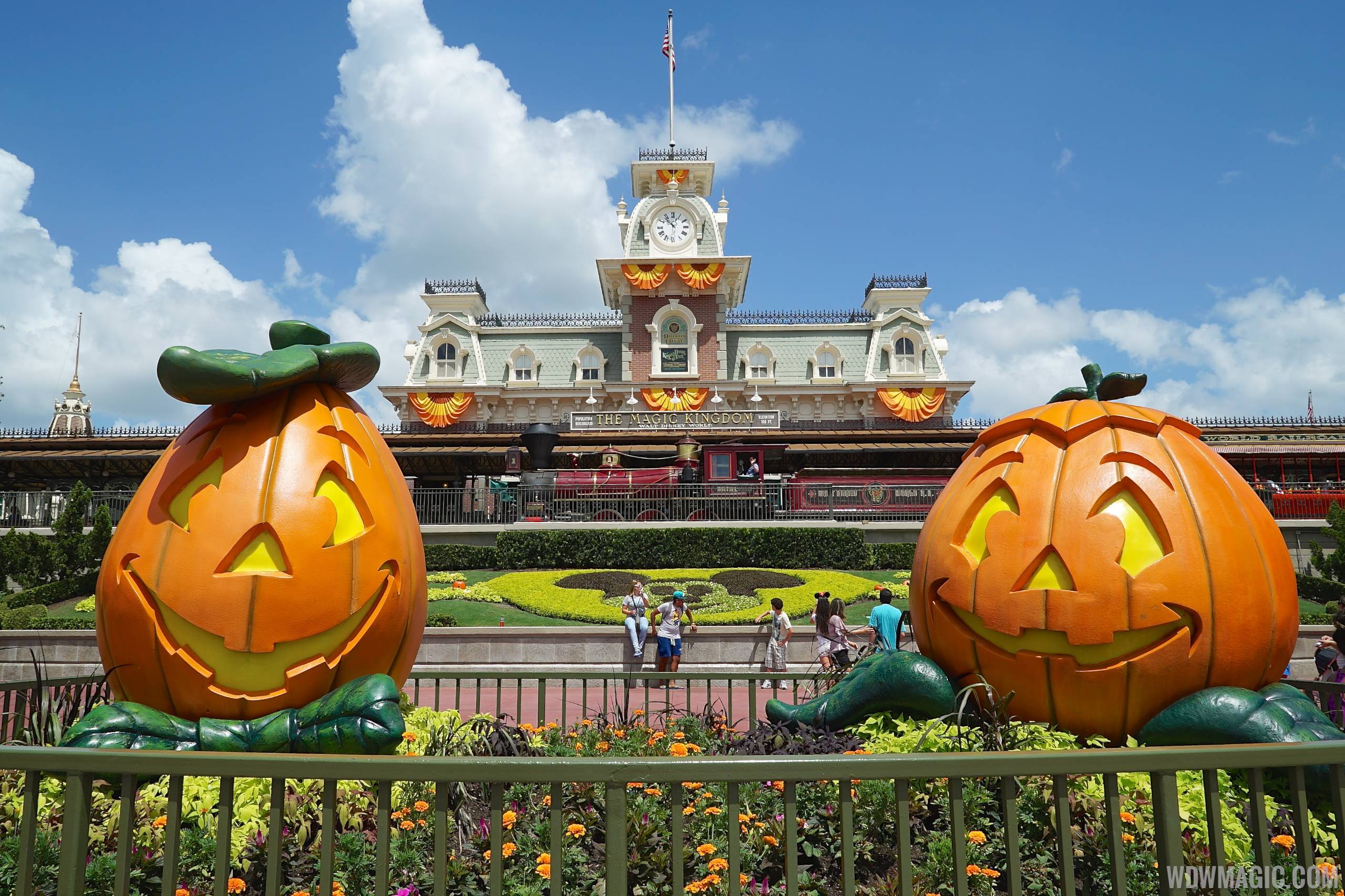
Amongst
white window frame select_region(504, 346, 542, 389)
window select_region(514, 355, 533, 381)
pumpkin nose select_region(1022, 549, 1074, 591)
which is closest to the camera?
pumpkin nose select_region(1022, 549, 1074, 591)

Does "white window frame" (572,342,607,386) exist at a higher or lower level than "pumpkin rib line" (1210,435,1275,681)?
higher

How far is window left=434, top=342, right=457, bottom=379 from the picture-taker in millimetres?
45188

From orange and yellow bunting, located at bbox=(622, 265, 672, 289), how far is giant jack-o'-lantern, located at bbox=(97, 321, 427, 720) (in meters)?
41.0

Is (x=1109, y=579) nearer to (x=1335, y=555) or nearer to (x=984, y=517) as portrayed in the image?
(x=984, y=517)

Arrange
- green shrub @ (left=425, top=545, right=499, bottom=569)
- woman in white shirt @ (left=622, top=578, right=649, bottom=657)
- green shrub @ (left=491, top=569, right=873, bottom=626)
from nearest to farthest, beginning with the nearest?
woman in white shirt @ (left=622, top=578, right=649, bottom=657) < green shrub @ (left=491, top=569, right=873, bottom=626) < green shrub @ (left=425, top=545, right=499, bottom=569)

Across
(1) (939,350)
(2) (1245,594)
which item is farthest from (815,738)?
(1) (939,350)

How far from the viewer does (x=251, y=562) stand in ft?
12.4

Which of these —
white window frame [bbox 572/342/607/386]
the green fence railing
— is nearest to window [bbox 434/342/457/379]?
white window frame [bbox 572/342/607/386]

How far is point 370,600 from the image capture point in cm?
391

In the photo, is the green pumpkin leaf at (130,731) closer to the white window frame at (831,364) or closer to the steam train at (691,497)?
the steam train at (691,497)

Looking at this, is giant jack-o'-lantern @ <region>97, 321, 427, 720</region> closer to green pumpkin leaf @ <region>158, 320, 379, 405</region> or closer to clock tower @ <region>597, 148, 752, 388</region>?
green pumpkin leaf @ <region>158, 320, 379, 405</region>

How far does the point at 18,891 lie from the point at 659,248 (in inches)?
1741

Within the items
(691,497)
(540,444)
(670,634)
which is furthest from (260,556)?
(540,444)

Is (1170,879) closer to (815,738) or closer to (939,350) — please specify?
(815,738)
